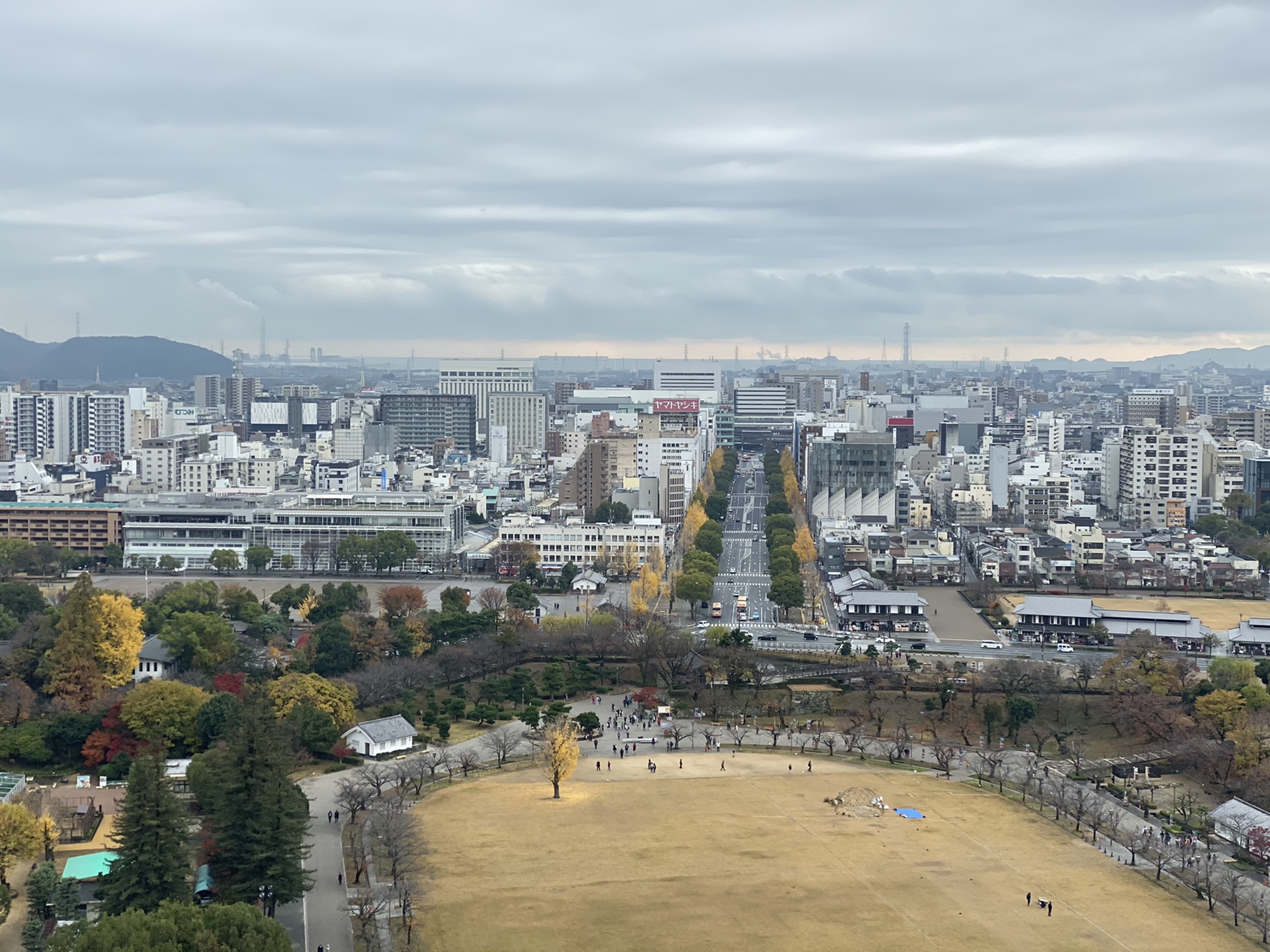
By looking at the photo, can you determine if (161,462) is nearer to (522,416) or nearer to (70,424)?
(70,424)

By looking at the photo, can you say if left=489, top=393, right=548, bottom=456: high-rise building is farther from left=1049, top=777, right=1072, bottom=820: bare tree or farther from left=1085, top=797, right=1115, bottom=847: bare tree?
left=1085, top=797, right=1115, bottom=847: bare tree

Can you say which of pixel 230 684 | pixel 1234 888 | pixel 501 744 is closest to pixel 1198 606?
pixel 1234 888

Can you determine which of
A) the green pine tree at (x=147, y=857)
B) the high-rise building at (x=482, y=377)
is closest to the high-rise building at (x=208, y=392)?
the high-rise building at (x=482, y=377)

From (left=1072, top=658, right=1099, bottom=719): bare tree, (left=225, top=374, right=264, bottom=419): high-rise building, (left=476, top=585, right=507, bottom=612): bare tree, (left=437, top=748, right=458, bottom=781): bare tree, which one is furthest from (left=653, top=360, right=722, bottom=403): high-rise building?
(left=437, top=748, right=458, bottom=781): bare tree

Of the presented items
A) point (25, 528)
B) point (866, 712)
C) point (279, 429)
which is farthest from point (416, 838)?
point (279, 429)

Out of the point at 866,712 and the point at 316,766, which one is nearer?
the point at 316,766

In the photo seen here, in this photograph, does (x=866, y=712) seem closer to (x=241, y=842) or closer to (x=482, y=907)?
(x=482, y=907)
